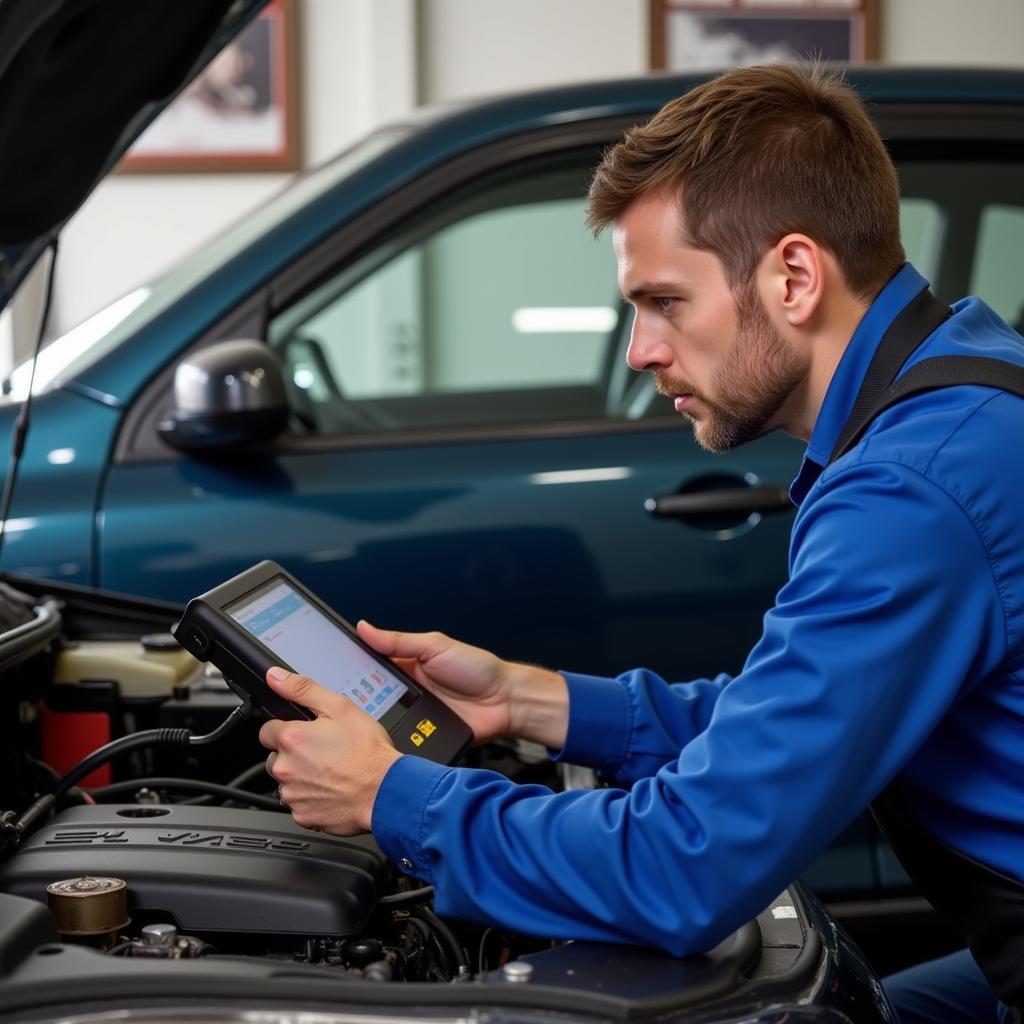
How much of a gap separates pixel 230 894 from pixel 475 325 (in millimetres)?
5167

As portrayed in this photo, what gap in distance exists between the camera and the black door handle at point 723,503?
2.27m

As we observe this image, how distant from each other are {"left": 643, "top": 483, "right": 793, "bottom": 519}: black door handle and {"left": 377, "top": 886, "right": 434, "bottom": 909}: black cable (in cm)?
103

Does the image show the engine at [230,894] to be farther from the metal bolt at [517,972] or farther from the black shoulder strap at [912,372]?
the black shoulder strap at [912,372]

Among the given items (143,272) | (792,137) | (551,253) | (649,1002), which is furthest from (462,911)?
(143,272)

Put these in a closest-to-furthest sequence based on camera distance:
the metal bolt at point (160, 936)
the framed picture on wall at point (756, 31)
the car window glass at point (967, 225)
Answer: the metal bolt at point (160, 936) → the car window glass at point (967, 225) → the framed picture on wall at point (756, 31)

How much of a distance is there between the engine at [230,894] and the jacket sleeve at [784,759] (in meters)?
0.13

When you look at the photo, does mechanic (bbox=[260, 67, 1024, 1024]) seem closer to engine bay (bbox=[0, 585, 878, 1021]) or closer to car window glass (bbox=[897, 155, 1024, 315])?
engine bay (bbox=[0, 585, 878, 1021])

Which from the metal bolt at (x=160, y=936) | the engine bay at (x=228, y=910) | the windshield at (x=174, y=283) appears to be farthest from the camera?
the windshield at (x=174, y=283)

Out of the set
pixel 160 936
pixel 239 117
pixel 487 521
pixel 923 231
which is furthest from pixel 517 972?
pixel 239 117

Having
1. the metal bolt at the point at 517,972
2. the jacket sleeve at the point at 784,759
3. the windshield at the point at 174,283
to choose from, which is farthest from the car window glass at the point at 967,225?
the metal bolt at the point at 517,972

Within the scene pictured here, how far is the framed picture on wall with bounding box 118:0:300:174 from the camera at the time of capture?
21.3 ft

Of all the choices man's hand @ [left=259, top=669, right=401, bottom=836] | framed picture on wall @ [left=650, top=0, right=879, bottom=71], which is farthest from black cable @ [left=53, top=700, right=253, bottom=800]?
framed picture on wall @ [left=650, top=0, right=879, bottom=71]

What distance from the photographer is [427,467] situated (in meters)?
2.30

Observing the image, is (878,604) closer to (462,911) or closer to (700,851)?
(700,851)
